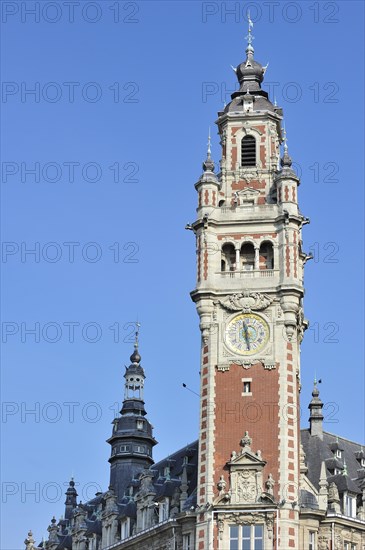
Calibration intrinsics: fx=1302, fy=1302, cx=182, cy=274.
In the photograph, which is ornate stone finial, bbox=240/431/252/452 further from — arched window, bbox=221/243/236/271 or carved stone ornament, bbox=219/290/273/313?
arched window, bbox=221/243/236/271

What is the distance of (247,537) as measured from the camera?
85688 millimetres

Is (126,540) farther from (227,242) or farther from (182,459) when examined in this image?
(227,242)

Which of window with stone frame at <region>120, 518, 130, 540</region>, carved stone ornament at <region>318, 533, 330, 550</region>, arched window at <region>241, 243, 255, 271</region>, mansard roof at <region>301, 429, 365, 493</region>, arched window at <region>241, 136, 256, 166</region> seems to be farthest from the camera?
window with stone frame at <region>120, 518, 130, 540</region>

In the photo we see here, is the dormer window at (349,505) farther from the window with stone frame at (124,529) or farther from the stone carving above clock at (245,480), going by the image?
the window with stone frame at (124,529)

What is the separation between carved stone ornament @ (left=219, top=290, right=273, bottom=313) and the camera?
91750 mm

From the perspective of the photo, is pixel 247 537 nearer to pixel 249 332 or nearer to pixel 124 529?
pixel 249 332

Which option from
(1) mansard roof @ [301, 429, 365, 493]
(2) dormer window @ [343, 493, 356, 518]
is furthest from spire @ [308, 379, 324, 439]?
(2) dormer window @ [343, 493, 356, 518]

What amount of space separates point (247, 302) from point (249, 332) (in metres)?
2.24

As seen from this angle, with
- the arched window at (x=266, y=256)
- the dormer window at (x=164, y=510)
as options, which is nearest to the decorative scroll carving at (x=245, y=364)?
the arched window at (x=266, y=256)

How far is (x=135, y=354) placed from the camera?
122 meters

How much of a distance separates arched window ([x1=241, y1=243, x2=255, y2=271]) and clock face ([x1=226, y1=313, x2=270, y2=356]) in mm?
4116

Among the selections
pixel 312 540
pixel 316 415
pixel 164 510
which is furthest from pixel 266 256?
pixel 312 540

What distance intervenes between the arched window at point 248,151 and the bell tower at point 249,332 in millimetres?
76

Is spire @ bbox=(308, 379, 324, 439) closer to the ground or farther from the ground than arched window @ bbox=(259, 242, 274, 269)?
closer to the ground
